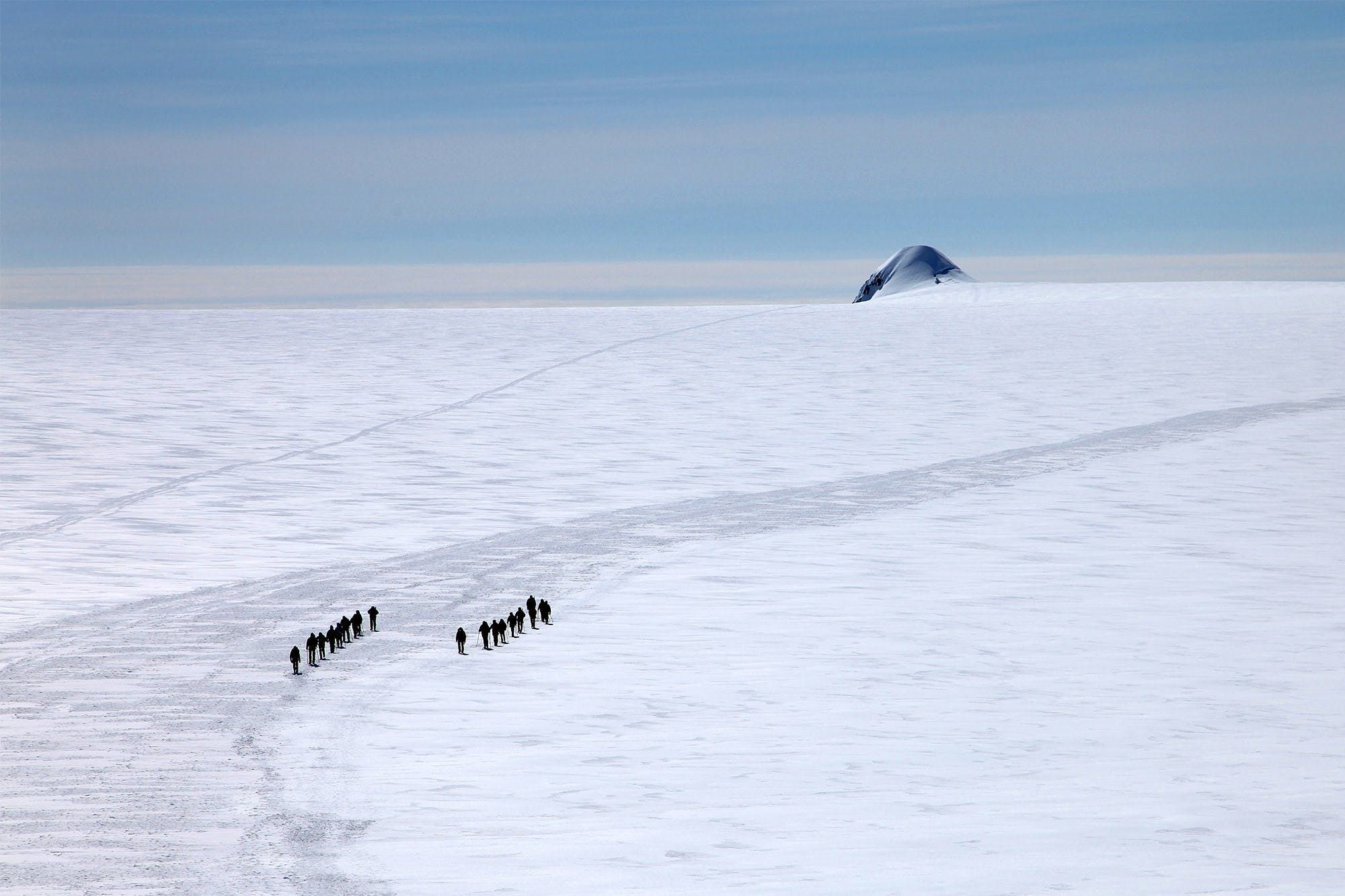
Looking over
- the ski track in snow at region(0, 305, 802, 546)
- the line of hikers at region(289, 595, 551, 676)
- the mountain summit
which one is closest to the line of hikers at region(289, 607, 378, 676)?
the line of hikers at region(289, 595, 551, 676)

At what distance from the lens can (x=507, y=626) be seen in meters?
10.8

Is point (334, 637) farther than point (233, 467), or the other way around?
point (233, 467)

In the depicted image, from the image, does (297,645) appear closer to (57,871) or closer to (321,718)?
(321,718)

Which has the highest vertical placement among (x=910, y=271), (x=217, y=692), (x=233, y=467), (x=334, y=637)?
(x=910, y=271)

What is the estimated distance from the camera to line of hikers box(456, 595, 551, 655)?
9.95 m

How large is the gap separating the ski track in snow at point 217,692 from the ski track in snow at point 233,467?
418cm

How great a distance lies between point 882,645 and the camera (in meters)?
10.3

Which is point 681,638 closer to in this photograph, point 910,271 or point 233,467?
point 233,467

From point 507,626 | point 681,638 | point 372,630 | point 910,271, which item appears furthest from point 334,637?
point 910,271

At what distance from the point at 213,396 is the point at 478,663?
1801 cm

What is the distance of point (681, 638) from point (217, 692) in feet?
11.5

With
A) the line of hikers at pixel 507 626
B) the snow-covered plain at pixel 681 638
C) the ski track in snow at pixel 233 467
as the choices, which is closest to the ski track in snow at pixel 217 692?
the snow-covered plain at pixel 681 638

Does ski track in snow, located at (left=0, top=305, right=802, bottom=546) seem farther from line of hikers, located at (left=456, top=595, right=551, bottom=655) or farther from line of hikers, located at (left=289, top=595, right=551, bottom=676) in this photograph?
line of hikers, located at (left=456, top=595, right=551, bottom=655)

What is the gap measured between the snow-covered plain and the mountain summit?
520ft
